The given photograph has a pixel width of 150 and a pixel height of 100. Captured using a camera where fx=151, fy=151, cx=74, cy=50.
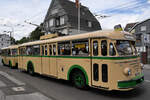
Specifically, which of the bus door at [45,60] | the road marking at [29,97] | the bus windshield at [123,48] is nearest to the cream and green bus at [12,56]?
the bus door at [45,60]

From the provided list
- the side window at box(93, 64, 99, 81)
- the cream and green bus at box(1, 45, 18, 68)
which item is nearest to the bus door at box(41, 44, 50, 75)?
the side window at box(93, 64, 99, 81)

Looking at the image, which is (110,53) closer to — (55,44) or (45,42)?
(55,44)

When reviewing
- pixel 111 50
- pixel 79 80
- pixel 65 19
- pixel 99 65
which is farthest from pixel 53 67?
pixel 65 19

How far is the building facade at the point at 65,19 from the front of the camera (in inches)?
1170

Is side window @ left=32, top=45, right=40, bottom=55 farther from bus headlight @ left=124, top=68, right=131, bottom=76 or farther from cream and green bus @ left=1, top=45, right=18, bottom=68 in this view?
bus headlight @ left=124, top=68, right=131, bottom=76

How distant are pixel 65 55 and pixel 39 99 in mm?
2672

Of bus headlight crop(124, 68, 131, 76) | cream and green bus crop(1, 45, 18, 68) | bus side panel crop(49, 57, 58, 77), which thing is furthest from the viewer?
cream and green bus crop(1, 45, 18, 68)

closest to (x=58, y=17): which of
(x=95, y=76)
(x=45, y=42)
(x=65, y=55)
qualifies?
(x=45, y=42)

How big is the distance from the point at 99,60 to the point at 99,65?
0.20 m

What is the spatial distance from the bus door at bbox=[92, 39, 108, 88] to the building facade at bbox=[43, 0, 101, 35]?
22.1 metres

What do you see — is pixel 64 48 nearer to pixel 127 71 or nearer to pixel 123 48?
pixel 123 48

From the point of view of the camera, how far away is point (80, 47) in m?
6.90

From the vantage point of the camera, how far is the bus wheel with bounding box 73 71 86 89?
684 centimetres

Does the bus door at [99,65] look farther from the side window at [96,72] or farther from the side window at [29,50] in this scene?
the side window at [29,50]
